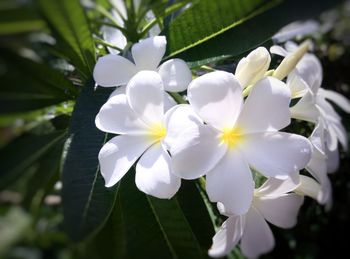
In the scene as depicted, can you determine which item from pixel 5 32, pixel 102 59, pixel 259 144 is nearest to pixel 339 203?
pixel 259 144

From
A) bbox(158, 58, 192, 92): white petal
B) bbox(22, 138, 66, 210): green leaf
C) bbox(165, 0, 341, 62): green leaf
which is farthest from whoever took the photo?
bbox(22, 138, 66, 210): green leaf

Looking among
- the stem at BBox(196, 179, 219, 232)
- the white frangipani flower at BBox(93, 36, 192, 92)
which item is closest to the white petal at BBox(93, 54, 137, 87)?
the white frangipani flower at BBox(93, 36, 192, 92)

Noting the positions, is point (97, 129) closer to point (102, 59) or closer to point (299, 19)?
point (102, 59)

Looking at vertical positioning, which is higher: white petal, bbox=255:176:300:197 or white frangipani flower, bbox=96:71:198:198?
white frangipani flower, bbox=96:71:198:198

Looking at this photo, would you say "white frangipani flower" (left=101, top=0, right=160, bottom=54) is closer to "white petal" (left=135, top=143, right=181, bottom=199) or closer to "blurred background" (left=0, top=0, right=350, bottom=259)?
"blurred background" (left=0, top=0, right=350, bottom=259)

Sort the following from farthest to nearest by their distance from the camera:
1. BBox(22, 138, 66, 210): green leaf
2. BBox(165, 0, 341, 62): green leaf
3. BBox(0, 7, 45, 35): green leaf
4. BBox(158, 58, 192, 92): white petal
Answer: BBox(22, 138, 66, 210): green leaf, BBox(158, 58, 192, 92): white petal, BBox(165, 0, 341, 62): green leaf, BBox(0, 7, 45, 35): green leaf

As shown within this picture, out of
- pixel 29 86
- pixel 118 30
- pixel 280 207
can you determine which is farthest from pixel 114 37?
pixel 280 207

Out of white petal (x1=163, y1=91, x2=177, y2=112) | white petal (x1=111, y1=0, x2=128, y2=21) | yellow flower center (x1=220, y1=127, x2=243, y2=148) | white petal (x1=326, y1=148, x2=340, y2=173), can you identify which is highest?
white petal (x1=111, y1=0, x2=128, y2=21)

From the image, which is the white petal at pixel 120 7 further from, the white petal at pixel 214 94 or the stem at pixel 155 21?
the white petal at pixel 214 94
